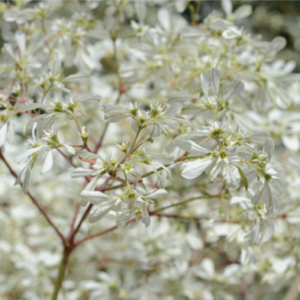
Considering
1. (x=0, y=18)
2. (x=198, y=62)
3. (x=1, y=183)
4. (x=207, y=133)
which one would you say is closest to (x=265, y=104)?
(x=198, y=62)

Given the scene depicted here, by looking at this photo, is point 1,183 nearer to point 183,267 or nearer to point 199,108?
point 183,267

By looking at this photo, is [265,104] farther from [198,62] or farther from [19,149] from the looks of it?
[19,149]

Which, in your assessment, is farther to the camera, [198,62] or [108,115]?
[198,62]

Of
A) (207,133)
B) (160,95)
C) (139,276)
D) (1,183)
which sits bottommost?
(139,276)

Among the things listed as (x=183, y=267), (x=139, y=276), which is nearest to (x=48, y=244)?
(x=139, y=276)

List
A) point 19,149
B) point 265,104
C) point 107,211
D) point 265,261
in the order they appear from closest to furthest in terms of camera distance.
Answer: point 107,211, point 265,104, point 265,261, point 19,149

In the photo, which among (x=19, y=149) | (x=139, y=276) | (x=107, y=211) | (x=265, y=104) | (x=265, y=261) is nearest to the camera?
(x=107, y=211)

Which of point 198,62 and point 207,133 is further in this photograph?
point 198,62

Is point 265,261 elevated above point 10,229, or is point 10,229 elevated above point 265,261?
point 265,261

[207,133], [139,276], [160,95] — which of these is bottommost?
[139,276]
